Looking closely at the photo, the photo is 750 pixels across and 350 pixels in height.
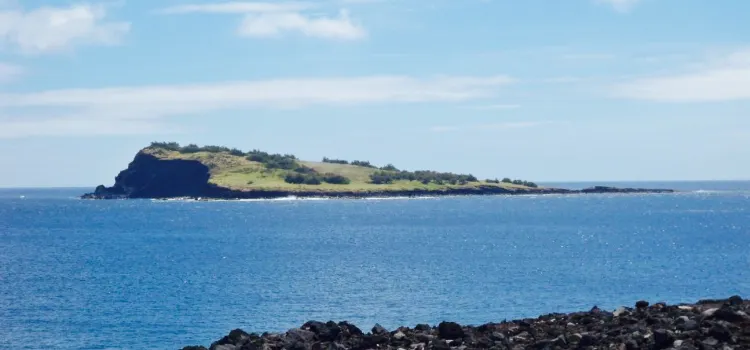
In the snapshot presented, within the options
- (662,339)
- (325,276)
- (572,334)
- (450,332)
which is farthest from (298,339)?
(325,276)

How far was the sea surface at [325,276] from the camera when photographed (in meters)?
55.7

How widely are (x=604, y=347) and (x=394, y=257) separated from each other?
72048 mm

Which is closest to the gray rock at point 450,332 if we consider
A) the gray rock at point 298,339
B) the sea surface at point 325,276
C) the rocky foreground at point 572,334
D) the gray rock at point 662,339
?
the rocky foreground at point 572,334

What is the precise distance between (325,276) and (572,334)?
49.8m

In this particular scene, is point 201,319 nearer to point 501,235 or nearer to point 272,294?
point 272,294

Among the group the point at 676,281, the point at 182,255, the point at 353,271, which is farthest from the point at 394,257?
the point at 676,281

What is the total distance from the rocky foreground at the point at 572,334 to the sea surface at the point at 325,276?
14.9 metres

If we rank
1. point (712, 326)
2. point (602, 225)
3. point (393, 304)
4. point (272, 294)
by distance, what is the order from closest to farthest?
1. point (712, 326)
2. point (393, 304)
3. point (272, 294)
4. point (602, 225)

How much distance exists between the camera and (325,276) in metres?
80.5

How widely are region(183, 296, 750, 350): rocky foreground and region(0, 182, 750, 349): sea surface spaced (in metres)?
14.9

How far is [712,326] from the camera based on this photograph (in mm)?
30500

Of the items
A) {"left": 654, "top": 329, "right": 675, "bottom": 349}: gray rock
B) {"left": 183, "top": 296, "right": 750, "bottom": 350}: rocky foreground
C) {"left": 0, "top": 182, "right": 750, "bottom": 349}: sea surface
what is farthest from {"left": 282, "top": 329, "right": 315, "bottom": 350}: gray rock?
{"left": 0, "top": 182, "right": 750, "bottom": 349}: sea surface

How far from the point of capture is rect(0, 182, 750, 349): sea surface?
55688 mm

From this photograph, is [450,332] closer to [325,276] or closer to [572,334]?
[572,334]
